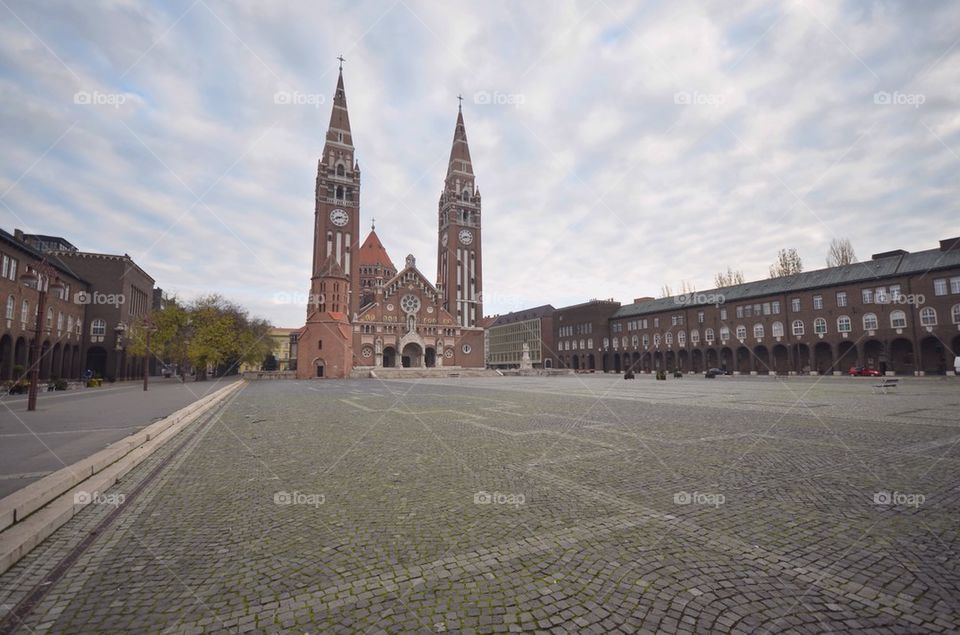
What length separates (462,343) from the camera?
70.6 m

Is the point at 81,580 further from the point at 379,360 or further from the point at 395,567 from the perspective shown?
the point at 379,360

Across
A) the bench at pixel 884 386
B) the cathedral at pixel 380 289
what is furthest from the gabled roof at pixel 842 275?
the cathedral at pixel 380 289

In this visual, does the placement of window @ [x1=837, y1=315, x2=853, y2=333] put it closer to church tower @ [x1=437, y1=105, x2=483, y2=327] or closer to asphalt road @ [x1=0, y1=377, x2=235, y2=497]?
church tower @ [x1=437, y1=105, x2=483, y2=327]

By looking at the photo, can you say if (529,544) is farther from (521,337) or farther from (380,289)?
(521,337)

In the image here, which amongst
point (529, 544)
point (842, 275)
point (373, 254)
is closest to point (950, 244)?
point (842, 275)

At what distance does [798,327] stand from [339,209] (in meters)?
62.1

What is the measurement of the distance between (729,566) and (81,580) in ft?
14.6

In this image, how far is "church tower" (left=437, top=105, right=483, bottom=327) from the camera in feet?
244

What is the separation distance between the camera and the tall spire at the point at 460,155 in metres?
78.4

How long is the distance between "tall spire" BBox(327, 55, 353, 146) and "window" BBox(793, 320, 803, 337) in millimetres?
66222

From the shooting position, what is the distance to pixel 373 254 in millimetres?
80625

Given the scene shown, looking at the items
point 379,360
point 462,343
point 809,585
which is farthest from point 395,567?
point 462,343

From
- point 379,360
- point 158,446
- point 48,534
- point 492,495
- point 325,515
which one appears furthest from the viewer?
point 379,360

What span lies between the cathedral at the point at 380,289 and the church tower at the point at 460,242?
0.55 feet
